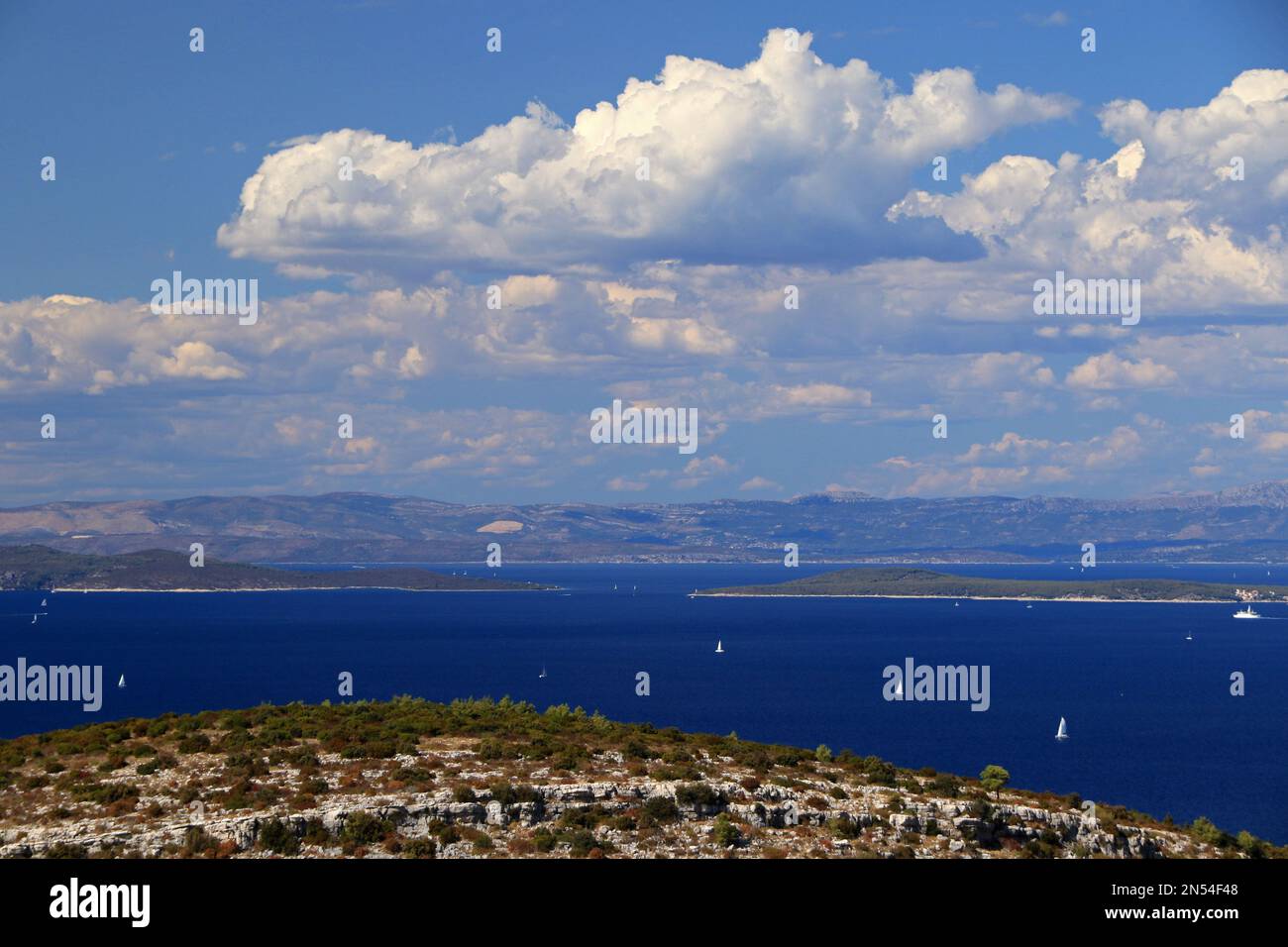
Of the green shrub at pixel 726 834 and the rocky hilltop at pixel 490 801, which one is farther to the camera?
the green shrub at pixel 726 834

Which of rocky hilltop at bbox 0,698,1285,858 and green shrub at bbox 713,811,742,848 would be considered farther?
green shrub at bbox 713,811,742,848

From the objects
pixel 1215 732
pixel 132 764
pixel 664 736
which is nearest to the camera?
pixel 132 764

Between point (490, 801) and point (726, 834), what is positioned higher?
point (490, 801)
